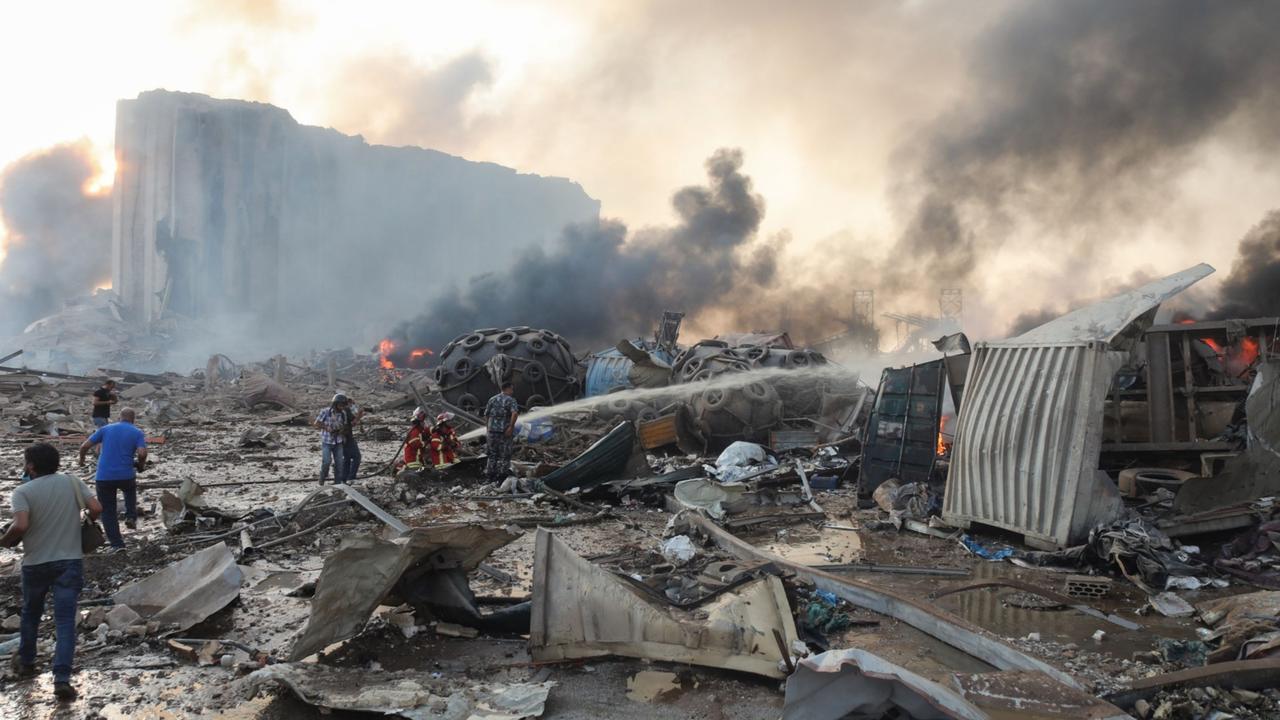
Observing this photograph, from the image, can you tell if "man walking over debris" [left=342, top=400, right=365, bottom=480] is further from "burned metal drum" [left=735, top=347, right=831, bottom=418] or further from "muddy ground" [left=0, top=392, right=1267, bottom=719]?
"burned metal drum" [left=735, top=347, right=831, bottom=418]

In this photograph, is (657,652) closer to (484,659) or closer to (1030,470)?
(484,659)

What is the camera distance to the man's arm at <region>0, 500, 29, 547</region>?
4281 millimetres

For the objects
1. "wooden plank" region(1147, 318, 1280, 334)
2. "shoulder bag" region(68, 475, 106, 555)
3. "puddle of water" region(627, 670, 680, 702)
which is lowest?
"puddle of water" region(627, 670, 680, 702)

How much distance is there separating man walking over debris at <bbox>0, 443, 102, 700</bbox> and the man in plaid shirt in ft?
18.1

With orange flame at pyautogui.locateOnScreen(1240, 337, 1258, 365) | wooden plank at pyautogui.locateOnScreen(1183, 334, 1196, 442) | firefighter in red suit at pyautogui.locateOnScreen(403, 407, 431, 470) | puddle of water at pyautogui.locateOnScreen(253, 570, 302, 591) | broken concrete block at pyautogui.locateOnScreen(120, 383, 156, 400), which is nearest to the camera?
puddle of water at pyautogui.locateOnScreen(253, 570, 302, 591)

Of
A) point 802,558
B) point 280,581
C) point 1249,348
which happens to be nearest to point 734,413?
point 802,558

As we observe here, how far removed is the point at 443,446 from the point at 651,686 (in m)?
7.03

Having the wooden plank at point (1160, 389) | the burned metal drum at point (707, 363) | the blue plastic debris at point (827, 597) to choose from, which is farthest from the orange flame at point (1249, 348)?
the burned metal drum at point (707, 363)

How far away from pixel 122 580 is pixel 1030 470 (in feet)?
25.7

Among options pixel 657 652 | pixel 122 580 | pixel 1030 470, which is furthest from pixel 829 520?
pixel 122 580

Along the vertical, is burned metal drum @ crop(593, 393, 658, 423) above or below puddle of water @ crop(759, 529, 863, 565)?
above


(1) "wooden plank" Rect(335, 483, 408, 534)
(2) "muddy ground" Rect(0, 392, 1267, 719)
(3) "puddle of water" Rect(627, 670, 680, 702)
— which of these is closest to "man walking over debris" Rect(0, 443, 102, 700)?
(2) "muddy ground" Rect(0, 392, 1267, 719)

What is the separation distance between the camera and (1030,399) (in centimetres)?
734

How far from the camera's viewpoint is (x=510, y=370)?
710 inches
